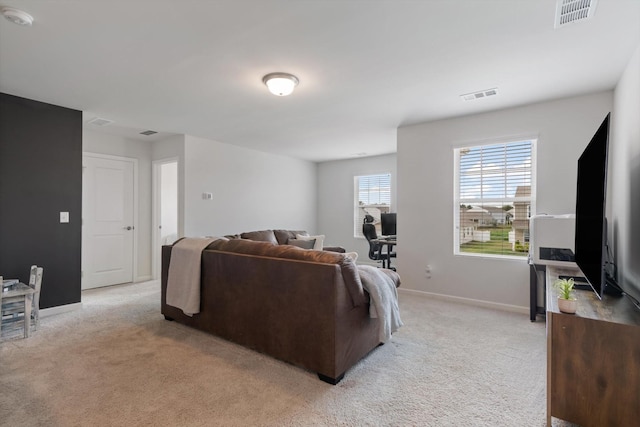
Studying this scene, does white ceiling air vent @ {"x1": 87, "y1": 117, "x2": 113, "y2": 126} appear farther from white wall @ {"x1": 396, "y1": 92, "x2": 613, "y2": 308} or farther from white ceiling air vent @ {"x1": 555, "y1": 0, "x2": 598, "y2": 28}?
white ceiling air vent @ {"x1": 555, "y1": 0, "x2": 598, "y2": 28}

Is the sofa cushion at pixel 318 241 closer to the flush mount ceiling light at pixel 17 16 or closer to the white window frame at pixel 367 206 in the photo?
the white window frame at pixel 367 206

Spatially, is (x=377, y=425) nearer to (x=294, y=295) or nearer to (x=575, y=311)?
(x=294, y=295)

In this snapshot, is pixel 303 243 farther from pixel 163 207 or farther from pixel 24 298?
pixel 24 298

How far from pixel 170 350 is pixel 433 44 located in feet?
10.3

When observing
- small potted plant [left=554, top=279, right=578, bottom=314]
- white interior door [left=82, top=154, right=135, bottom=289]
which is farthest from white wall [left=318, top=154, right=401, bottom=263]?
small potted plant [left=554, top=279, right=578, bottom=314]

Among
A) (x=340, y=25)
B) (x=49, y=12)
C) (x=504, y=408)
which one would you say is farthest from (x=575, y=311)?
(x=49, y=12)

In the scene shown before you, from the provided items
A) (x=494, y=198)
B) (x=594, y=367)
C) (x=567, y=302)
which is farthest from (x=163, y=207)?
(x=594, y=367)

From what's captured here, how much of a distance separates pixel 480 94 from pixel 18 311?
4.94 meters

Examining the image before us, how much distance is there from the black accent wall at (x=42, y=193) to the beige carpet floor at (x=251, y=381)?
0.68 metres

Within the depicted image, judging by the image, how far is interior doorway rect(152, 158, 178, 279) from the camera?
5484mm

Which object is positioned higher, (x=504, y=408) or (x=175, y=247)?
(x=175, y=247)

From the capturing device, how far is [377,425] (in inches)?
67.1

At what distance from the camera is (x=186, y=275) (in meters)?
3.06

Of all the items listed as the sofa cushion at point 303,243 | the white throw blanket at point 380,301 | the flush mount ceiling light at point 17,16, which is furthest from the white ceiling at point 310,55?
the sofa cushion at point 303,243
